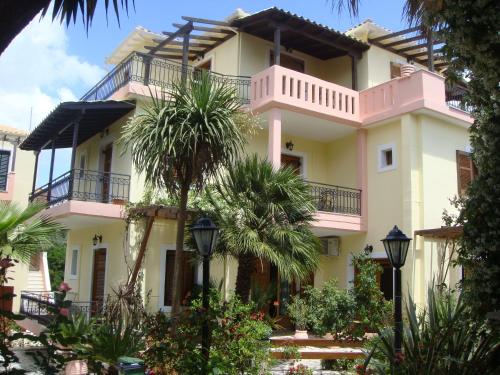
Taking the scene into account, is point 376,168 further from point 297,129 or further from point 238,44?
point 238,44

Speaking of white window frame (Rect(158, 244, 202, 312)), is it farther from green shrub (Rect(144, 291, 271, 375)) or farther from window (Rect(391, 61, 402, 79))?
window (Rect(391, 61, 402, 79))

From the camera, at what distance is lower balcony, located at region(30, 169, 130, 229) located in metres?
13.0

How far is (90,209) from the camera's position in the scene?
13008mm

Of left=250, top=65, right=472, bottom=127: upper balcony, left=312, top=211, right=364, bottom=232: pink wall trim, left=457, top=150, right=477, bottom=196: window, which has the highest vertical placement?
left=250, top=65, right=472, bottom=127: upper balcony

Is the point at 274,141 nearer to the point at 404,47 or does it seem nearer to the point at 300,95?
the point at 300,95

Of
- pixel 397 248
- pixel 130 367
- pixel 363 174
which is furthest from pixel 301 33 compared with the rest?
pixel 130 367

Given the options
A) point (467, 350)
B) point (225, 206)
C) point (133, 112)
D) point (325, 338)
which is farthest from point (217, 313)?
point (133, 112)

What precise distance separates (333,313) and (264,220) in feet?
10.5

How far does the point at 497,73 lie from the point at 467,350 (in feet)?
7.99

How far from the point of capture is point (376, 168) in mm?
15148

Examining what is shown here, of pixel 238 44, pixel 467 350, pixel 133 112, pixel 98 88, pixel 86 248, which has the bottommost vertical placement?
pixel 467 350

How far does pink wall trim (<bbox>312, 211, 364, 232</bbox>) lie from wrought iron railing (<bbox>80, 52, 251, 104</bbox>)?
148 inches

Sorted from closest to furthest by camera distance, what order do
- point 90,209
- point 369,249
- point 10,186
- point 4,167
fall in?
point 90,209, point 369,249, point 10,186, point 4,167

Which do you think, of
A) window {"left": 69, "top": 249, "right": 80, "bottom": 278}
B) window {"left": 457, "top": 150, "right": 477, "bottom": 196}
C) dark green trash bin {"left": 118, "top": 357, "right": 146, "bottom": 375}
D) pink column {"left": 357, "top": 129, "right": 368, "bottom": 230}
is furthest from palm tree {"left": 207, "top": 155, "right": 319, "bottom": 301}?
window {"left": 69, "top": 249, "right": 80, "bottom": 278}
